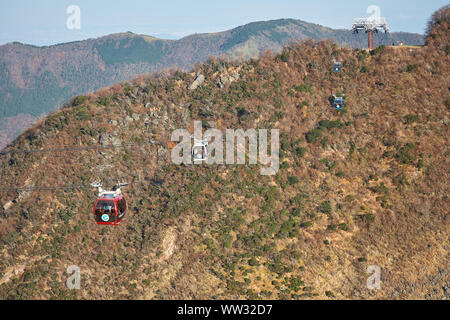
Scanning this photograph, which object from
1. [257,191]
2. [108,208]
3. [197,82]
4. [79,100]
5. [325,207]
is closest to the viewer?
[108,208]

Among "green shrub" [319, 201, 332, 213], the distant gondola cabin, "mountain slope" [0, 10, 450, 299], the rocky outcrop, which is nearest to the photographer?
the distant gondola cabin

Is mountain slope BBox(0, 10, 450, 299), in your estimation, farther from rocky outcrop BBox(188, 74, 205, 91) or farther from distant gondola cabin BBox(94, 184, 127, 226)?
distant gondola cabin BBox(94, 184, 127, 226)

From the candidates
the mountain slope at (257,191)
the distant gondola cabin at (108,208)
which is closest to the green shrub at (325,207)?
the mountain slope at (257,191)

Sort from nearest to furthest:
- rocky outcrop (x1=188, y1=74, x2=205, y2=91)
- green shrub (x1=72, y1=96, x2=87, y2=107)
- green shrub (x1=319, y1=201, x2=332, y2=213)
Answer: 1. green shrub (x1=319, y1=201, x2=332, y2=213)
2. rocky outcrop (x1=188, y1=74, x2=205, y2=91)
3. green shrub (x1=72, y1=96, x2=87, y2=107)

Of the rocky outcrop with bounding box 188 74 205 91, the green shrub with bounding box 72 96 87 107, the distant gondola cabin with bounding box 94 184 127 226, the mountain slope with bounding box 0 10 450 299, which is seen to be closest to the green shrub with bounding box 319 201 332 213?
the mountain slope with bounding box 0 10 450 299

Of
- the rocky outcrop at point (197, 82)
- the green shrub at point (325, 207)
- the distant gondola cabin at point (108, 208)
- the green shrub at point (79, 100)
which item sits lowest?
the green shrub at point (325, 207)

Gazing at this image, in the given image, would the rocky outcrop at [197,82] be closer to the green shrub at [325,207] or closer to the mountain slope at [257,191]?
the mountain slope at [257,191]

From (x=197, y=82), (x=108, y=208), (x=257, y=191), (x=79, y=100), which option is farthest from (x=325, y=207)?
(x=79, y=100)

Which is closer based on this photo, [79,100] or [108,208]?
[108,208]

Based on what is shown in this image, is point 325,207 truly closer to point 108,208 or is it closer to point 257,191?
point 257,191

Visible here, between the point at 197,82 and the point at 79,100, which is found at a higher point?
the point at 197,82
